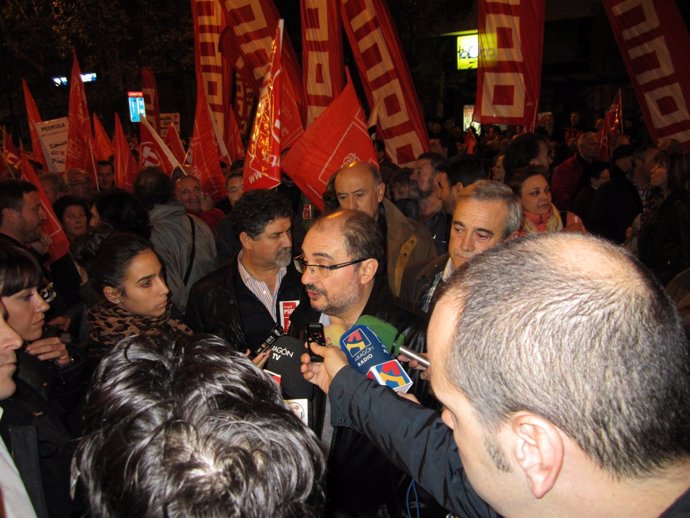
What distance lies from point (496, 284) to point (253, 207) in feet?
9.44

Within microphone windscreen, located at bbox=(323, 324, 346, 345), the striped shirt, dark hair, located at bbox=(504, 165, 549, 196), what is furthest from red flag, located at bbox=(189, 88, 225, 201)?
microphone windscreen, located at bbox=(323, 324, 346, 345)

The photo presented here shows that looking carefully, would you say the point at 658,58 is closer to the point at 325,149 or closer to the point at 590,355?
the point at 325,149

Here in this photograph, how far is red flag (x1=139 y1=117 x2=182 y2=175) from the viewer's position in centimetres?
779

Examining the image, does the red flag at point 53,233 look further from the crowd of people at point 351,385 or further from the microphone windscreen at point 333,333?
the microphone windscreen at point 333,333

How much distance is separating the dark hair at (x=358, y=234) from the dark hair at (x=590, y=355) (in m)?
1.72

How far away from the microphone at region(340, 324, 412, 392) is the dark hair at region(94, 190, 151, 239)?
3.13m

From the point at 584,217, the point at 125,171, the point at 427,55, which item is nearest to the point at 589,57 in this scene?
the point at 427,55

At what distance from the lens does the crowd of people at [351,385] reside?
3.23 feet

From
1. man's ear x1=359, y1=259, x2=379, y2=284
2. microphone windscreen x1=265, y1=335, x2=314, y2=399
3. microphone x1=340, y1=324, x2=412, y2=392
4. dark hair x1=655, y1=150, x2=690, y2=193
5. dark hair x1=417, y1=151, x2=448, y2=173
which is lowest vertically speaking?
microphone windscreen x1=265, y1=335, x2=314, y2=399

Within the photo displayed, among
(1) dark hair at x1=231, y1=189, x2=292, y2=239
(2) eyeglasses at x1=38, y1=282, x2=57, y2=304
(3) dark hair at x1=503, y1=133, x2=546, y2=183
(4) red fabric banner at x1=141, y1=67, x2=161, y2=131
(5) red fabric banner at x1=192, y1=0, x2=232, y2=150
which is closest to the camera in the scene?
(2) eyeglasses at x1=38, y1=282, x2=57, y2=304

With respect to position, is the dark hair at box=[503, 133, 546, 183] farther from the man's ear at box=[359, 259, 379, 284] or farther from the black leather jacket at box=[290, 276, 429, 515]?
the black leather jacket at box=[290, 276, 429, 515]

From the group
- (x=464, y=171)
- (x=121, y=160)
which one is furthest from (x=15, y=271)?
(x=121, y=160)

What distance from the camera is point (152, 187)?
5.23 meters

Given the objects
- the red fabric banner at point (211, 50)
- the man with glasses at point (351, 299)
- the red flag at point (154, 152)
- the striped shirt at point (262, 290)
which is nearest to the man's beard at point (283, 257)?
the striped shirt at point (262, 290)
